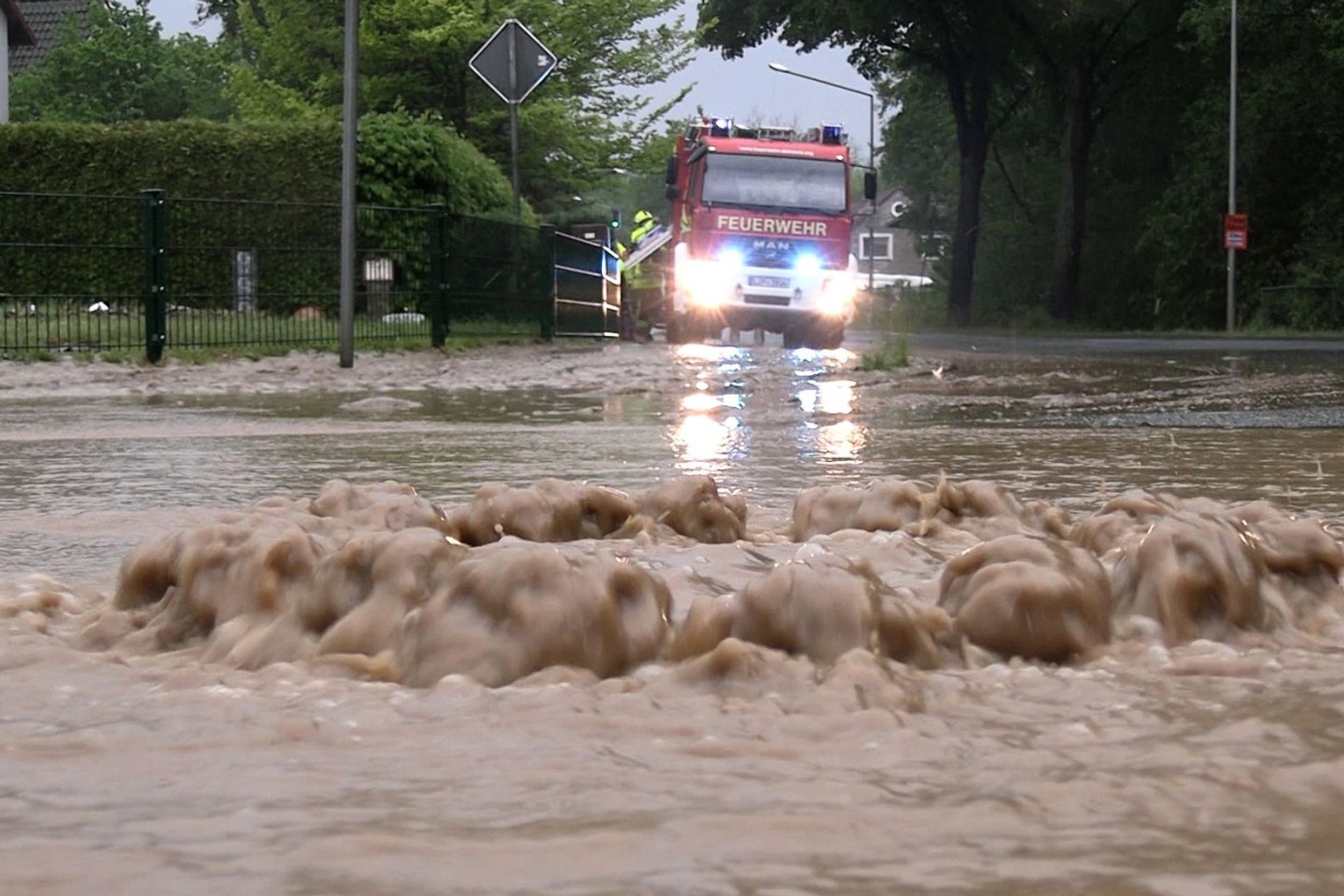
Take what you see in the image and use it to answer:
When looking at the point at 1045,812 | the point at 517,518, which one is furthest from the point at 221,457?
the point at 1045,812

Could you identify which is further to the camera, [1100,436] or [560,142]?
[560,142]

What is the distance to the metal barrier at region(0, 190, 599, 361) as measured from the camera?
52.0 feet

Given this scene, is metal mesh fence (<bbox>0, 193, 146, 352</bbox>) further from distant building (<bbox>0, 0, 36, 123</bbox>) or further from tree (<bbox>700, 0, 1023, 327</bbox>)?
distant building (<bbox>0, 0, 36, 123</bbox>)

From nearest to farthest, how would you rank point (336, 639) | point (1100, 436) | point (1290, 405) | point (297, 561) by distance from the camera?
point (336, 639) < point (297, 561) < point (1100, 436) < point (1290, 405)

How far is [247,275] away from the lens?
16.5 meters

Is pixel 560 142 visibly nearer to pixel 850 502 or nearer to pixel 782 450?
pixel 782 450

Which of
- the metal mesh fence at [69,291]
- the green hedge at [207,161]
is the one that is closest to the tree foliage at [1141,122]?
the green hedge at [207,161]

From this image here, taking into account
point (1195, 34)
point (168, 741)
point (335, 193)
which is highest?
point (1195, 34)

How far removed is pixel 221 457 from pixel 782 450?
2046 mm

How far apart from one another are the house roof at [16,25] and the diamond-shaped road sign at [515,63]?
35802 mm

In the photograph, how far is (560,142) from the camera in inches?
1243

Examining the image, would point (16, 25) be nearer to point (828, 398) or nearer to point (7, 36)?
point (7, 36)

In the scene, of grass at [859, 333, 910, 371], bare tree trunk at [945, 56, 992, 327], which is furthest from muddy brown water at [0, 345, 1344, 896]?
bare tree trunk at [945, 56, 992, 327]

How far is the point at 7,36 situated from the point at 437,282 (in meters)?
37.9
